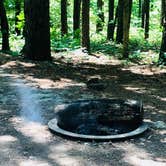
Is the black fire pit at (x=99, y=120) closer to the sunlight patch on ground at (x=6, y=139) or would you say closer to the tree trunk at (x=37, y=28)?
the sunlight patch on ground at (x=6, y=139)

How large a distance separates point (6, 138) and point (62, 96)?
9.41ft

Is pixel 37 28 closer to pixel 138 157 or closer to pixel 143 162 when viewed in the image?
pixel 138 157

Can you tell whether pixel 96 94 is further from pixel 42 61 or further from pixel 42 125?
pixel 42 61

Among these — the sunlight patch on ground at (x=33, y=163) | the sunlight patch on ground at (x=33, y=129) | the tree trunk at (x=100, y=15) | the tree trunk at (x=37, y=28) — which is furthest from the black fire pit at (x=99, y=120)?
the tree trunk at (x=100, y=15)

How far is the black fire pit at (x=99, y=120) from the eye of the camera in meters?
6.77

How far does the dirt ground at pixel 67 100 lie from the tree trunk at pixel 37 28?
1.47ft

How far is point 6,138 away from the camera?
22.0 ft

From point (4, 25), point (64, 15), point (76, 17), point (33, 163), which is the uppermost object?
point (64, 15)

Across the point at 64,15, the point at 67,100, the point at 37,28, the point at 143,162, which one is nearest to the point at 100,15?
the point at 64,15

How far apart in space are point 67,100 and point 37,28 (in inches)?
213

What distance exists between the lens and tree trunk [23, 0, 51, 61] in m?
13.7

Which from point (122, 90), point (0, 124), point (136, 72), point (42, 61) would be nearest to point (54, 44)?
point (42, 61)

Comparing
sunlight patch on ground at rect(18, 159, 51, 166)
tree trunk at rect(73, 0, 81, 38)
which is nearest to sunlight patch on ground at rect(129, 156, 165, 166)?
sunlight patch on ground at rect(18, 159, 51, 166)

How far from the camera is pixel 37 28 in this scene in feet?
45.3
